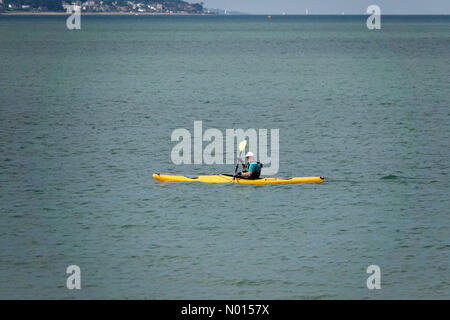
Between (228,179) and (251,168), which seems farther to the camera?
(228,179)

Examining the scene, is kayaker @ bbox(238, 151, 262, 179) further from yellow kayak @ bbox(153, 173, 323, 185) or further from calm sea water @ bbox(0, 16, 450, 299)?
calm sea water @ bbox(0, 16, 450, 299)

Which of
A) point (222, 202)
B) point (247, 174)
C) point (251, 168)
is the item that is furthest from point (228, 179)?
point (222, 202)

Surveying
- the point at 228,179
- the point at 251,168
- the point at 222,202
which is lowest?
the point at 222,202

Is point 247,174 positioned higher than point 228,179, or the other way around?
point 247,174

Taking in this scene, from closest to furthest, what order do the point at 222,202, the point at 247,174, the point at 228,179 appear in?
the point at 222,202, the point at 247,174, the point at 228,179

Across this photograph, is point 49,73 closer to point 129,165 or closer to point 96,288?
point 129,165

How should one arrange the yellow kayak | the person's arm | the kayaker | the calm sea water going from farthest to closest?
the yellow kayak
the person's arm
the kayaker
the calm sea water

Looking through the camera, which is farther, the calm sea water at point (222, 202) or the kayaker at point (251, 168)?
the kayaker at point (251, 168)

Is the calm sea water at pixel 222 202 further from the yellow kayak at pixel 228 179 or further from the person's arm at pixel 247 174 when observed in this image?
the person's arm at pixel 247 174

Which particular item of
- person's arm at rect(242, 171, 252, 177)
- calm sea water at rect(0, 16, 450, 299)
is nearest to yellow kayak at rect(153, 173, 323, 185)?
person's arm at rect(242, 171, 252, 177)

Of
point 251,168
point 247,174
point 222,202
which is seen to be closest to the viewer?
point 222,202

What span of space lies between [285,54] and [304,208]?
365 feet

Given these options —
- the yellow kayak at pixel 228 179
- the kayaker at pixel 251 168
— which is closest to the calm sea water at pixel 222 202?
the yellow kayak at pixel 228 179

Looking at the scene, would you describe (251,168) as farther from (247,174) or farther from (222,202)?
(222,202)
